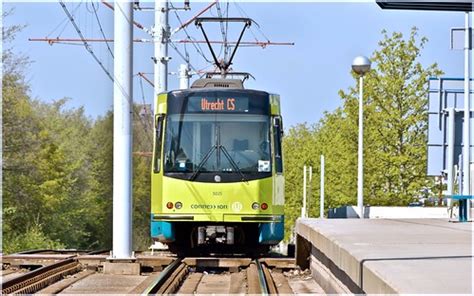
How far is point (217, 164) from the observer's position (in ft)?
53.3

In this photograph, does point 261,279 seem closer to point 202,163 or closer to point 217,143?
point 202,163

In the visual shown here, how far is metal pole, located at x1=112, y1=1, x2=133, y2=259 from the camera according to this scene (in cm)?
1380

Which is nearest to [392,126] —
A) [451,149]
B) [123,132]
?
[451,149]

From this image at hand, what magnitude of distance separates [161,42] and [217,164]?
1092cm

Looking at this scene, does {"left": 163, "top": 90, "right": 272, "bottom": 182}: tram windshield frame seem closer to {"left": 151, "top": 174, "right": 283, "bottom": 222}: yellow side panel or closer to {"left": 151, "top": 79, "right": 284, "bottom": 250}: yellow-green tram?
{"left": 151, "top": 79, "right": 284, "bottom": 250}: yellow-green tram

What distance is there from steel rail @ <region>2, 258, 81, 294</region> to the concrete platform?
3281 mm

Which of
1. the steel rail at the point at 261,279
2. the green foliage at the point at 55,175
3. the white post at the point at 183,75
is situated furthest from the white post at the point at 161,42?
the steel rail at the point at 261,279

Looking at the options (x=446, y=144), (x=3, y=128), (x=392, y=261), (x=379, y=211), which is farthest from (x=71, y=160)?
(x=392, y=261)

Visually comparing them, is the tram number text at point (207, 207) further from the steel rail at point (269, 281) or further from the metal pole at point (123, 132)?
the metal pole at point (123, 132)

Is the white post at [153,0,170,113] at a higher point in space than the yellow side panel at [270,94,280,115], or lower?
higher

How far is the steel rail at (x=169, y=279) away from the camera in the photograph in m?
10.5

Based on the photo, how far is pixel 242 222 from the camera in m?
16.4

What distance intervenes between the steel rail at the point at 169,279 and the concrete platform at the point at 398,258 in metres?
1.78

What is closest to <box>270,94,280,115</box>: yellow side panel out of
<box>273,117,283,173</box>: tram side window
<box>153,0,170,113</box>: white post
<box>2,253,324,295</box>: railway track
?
<box>273,117,283,173</box>: tram side window
